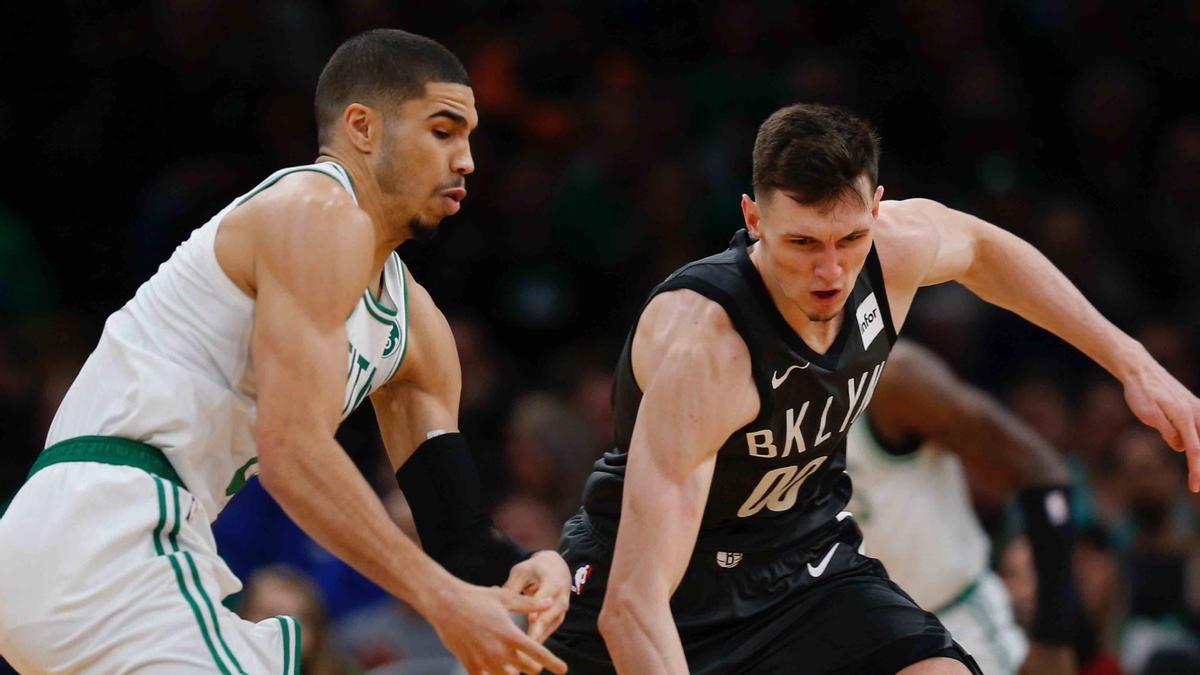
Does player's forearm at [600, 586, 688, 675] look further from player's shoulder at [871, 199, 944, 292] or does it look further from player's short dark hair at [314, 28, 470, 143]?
player's short dark hair at [314, 28, 470, 143]

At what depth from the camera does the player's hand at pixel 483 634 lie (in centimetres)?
355

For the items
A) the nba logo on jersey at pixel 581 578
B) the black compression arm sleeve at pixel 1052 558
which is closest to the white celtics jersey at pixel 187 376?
the nba logo on jersey at pixel 581 578

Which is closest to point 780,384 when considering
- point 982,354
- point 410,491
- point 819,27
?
point 410,491

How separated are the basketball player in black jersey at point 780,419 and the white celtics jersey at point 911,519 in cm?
152

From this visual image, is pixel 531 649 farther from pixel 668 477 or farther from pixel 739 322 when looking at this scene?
pixel 739 322

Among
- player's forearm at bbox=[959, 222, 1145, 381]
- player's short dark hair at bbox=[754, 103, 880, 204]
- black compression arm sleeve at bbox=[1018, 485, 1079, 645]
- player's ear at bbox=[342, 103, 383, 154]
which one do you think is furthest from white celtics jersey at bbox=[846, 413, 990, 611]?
player's ear at bbox=[342, 103, 383, 154]

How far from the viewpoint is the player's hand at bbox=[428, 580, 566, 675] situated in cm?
355

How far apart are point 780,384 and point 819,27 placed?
6.31m

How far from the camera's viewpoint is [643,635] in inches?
160

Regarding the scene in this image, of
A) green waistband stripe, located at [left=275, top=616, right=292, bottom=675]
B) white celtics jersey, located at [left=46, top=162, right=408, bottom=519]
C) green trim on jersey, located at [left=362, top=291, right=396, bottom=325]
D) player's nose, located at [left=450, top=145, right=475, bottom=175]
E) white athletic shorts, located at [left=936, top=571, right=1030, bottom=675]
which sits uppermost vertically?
player's nose, located at [left=450, top=145, right=475, bottom=175]

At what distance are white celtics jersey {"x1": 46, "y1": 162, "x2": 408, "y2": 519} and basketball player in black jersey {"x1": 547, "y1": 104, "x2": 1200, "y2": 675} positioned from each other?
0.84 m

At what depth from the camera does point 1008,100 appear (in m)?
9.72

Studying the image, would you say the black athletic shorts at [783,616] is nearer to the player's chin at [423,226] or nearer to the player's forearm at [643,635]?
the player's forearm at [643,635]

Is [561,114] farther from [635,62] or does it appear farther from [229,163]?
[229,163]
